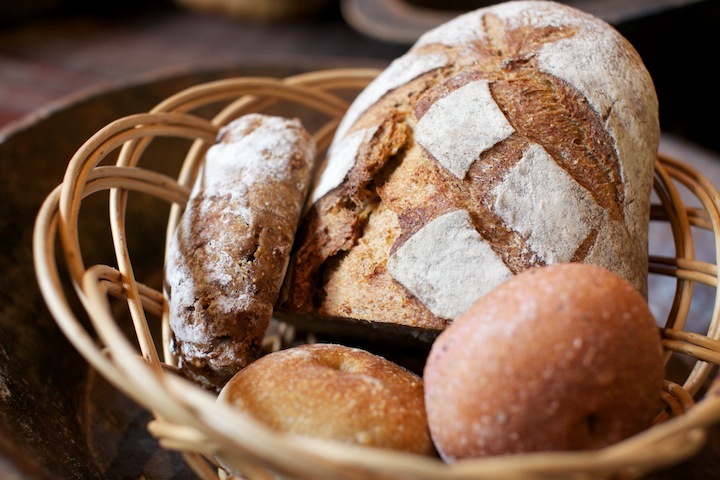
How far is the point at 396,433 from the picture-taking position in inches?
26.7

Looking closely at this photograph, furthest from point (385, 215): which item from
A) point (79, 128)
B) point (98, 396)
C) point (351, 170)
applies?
point (79, 128)

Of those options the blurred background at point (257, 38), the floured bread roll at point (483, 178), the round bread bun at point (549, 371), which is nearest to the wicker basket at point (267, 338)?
the round bread bun at point (549, 371)

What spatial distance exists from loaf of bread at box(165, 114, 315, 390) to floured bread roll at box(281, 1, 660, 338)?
6 centimetres

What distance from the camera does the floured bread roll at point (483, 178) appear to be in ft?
2.73

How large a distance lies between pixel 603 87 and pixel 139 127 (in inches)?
30.2

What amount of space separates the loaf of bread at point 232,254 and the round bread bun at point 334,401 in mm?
85

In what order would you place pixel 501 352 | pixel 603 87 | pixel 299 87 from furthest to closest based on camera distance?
pixel 299 87
pixel 603 87
pixel 501 352

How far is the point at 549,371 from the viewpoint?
23.8 inches

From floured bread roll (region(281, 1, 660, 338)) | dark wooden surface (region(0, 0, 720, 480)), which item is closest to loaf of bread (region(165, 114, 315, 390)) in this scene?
floured bread roll (region(281, 1, 660, 338))

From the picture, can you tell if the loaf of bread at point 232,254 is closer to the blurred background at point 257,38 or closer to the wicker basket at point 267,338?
the wicker basket at point 267,338

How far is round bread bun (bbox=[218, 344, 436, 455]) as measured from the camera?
2.19 ft

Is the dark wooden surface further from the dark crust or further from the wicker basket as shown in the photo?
the dark crust

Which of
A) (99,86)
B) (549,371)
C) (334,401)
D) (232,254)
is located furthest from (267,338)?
(99,86)

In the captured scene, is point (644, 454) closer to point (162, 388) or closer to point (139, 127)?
point (162, 388)
